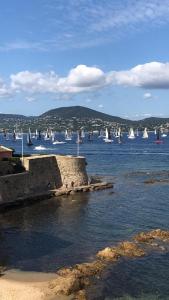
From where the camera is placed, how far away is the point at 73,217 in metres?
51.3

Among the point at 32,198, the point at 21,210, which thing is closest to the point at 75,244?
the point at 21,210

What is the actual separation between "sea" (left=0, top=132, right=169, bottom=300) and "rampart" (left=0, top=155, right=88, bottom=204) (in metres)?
2.43

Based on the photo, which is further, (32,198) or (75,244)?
(32,198)

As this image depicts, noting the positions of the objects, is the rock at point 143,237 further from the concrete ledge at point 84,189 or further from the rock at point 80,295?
the concrete ledge at point 84,189

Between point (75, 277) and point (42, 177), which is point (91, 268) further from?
point (42, 177)

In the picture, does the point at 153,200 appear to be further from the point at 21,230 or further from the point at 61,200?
the point at 21,230

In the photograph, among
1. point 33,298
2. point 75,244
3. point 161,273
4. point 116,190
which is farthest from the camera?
point 116,190

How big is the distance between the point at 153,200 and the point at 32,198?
1450cm

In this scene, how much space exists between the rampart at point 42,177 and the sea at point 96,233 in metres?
2.43

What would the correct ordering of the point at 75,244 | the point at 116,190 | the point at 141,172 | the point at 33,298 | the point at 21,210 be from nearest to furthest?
the point at 33,298 < the point at 75,244 < the point at 21,210 < the point at 116,190 < the point at 141,172

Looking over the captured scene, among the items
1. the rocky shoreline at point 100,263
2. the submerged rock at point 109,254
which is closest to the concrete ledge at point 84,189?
the rocky shoreline at point 100,263

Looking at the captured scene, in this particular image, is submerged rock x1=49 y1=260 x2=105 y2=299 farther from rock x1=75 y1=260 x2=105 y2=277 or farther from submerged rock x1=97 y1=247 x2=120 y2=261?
submerged rock x1=97 y1=247 x2=120 y2=261

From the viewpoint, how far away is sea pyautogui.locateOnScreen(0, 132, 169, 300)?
3244 centimetres

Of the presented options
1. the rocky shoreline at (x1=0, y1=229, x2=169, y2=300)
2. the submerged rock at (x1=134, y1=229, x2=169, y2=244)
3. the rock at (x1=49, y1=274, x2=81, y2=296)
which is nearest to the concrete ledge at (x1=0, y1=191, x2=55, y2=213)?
the submerged rock at (x1=134, y1=229, x2=169, y2=244)
